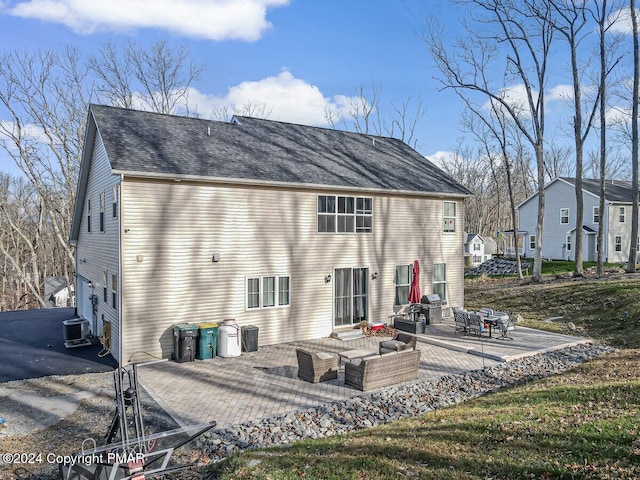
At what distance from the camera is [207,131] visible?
1440 cm

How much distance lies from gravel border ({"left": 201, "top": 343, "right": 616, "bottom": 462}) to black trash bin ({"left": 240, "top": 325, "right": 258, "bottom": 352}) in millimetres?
4479

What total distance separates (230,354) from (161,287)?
2608mm

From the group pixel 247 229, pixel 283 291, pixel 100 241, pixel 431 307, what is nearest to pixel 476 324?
pixel 431 307

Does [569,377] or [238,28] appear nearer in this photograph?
[569,377]

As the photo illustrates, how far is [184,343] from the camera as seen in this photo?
1095 cm

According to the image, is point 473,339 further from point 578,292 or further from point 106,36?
point 106,36

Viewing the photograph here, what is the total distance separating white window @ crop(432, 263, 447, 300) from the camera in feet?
55.0

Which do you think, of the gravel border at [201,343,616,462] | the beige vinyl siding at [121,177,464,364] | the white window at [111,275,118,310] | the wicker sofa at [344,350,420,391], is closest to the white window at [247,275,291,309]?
the beige vinyl siding at [121,177,464,364]

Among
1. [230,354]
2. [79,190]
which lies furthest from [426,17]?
[230,354]

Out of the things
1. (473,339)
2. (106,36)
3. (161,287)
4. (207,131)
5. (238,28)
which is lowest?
(473,339)

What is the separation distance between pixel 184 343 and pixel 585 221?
118 feet

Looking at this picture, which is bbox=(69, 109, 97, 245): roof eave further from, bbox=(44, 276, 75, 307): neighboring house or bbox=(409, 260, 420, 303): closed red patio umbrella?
bbox=(44, 276, 75, 307): neighboring house

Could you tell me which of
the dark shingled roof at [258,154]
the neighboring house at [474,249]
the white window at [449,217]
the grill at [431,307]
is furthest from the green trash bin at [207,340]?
the neighboring house at [474,249]

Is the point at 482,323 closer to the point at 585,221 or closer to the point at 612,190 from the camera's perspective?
the point at 585,221
